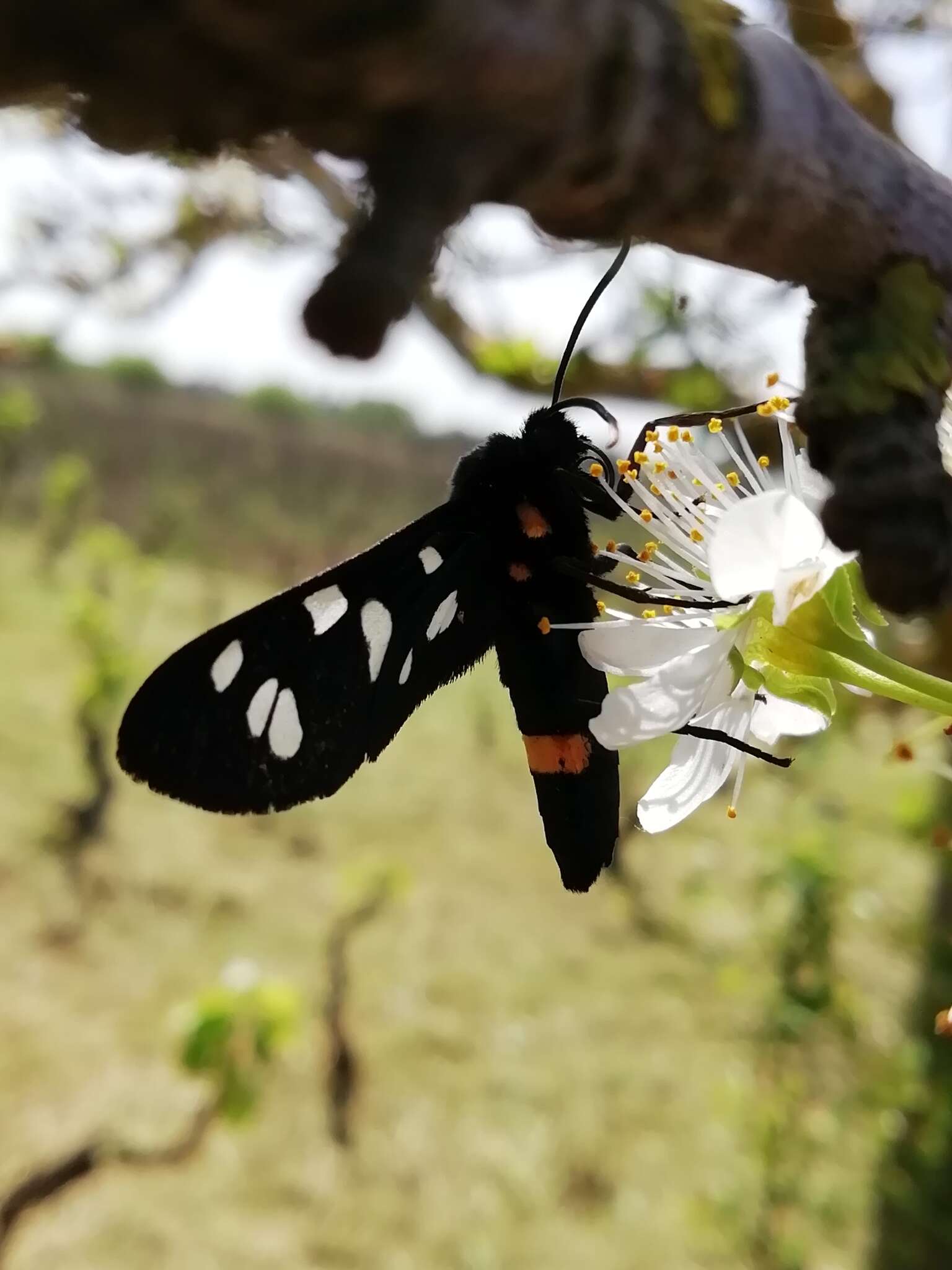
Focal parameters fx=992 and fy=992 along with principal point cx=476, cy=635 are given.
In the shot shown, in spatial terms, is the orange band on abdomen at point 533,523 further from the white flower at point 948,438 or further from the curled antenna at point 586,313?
the white flower at point 948,438

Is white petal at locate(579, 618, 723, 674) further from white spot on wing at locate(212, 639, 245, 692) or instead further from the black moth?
white spot on wing at locate(212, 639, 245, 692)

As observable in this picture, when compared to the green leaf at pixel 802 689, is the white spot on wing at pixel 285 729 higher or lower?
lower

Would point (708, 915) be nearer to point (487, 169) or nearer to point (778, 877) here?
point (778, 877)

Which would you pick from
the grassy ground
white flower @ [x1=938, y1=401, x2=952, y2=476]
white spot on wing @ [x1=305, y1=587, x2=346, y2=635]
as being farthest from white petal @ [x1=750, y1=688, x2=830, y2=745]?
the grassy ground

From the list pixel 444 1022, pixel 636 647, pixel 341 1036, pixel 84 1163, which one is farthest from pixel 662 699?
pixel 444 1022

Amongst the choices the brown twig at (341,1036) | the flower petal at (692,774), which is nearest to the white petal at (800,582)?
the flower petal at (692,774)

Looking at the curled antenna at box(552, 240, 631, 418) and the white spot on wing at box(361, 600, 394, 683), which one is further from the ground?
the curled antenna at box(552, 240, 631, 418)
